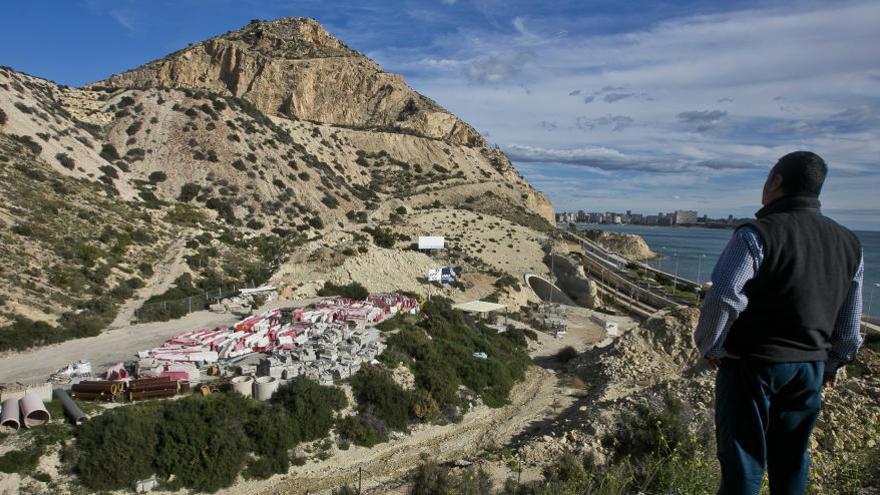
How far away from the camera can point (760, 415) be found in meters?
2.89

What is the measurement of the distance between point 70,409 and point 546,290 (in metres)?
33.6

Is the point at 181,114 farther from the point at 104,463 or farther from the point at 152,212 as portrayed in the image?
the point at 104,463

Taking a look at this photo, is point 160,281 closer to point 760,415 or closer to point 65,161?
point 65,161

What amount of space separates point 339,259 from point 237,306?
7.95m

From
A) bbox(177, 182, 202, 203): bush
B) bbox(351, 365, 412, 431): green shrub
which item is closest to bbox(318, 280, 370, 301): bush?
bbox(351, 365, 412, 431): green shrub

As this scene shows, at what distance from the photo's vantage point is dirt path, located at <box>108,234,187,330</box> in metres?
21.6

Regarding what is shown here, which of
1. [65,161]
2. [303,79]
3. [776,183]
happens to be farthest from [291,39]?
[776,183]

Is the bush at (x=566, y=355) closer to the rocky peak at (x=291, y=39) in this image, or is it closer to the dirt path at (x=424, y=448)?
the dirt path at (x=424, y=448)

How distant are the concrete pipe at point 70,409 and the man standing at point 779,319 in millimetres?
14085

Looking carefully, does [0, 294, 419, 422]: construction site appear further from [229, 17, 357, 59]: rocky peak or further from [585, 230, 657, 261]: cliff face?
[585, 230, 657, 261]: cliff face

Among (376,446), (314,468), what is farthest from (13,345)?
(376,446)

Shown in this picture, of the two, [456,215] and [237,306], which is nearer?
[237,306]

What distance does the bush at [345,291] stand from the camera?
91.1 feet

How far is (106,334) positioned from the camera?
63.9 ft
